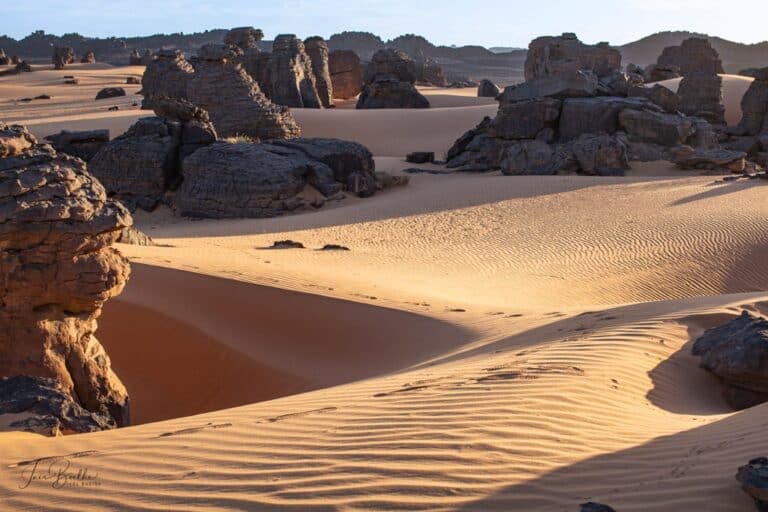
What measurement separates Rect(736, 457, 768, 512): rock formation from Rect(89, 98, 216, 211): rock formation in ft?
65.4

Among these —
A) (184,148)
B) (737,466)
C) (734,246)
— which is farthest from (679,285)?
(184,148)

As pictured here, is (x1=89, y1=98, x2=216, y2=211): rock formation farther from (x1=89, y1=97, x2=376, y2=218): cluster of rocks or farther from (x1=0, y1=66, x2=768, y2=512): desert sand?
(x1=0, y1=66, x2=768, y2=512): desert sand

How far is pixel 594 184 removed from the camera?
23.4m

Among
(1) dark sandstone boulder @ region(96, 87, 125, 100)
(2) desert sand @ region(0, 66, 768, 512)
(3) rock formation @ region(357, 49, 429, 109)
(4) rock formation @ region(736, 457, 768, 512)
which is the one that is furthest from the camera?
(1) dark sandstone boulder @ region(96, 87, 125, 100)

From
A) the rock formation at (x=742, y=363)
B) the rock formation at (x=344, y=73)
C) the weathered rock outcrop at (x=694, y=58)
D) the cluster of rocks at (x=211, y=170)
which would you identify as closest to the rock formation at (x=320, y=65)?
the rock formation at (x=344, y=73)

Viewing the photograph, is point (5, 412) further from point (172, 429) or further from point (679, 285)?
point (679, 285)

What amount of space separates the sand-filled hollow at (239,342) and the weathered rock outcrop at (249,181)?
10.3 metres

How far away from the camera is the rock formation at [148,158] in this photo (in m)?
23.0

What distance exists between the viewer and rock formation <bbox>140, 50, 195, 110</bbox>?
35.0 metres

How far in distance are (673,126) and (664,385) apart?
21576 mm

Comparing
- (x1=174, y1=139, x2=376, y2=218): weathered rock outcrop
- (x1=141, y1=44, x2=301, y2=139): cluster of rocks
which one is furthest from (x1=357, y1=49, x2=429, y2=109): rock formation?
(x1=174, y1=139, x2=376, y2=218): weathered rock outcrop

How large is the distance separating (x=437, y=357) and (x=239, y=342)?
8.20 feet

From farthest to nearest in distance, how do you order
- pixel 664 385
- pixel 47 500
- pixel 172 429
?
1. pixel 664 385
2. pixel 172 429
3. pixel 47 500

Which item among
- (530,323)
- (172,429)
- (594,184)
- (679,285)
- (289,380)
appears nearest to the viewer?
(172,429)
